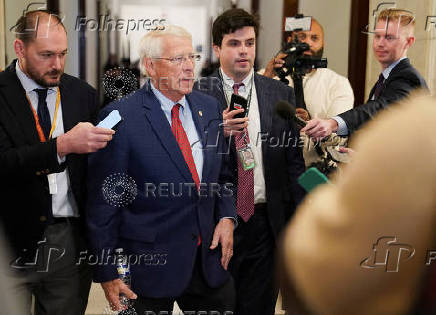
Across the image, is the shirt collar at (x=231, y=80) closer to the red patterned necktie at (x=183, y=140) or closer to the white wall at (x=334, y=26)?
the red patterned necktie at (x=183, y=140)

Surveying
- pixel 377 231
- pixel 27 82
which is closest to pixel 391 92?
pixel 27 82

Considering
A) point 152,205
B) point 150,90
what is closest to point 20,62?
point 150,90

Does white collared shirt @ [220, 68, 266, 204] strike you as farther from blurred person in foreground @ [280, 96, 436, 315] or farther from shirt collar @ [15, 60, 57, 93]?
blurred person in foreground @ [280, 96, 436, 315]

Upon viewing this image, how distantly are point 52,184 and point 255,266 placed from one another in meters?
1.05

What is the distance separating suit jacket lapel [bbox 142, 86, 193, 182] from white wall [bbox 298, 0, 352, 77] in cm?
194

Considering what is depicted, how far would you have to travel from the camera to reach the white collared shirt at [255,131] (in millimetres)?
2463

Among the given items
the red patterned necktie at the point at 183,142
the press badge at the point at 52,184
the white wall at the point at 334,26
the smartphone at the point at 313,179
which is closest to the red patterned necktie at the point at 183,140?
the red patterned necktie at the point at 183,142

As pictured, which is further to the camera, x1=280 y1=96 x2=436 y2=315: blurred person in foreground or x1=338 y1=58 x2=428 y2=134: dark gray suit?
x1=338 y1=58 x2=428 y2=134: dark gray suit

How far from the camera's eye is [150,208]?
6.53ft

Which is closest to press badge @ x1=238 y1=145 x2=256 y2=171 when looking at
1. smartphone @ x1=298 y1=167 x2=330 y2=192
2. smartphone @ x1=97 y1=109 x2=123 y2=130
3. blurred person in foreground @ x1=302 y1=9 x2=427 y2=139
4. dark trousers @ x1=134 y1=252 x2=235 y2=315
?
blurred person in foreground @ x1=302 y1=9 x2=427 y2=139

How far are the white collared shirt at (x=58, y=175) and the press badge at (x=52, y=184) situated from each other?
23 millimetres

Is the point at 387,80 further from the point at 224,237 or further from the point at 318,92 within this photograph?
the point at 224,237

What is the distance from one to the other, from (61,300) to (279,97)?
53.1 inches

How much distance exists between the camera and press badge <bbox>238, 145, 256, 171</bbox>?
92.7 inches
